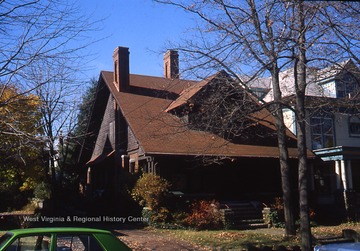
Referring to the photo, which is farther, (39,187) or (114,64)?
(39,187)

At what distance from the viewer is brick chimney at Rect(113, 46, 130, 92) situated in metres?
27.4

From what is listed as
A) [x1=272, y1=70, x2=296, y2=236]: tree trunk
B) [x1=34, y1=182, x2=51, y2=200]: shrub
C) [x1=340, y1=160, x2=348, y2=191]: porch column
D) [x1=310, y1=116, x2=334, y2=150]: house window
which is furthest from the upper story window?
[x1=34, y1=182, x2=51, y2=200]: shrub

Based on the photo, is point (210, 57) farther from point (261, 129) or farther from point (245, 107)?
point (261, 129)

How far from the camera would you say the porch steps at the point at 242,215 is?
20.9 m

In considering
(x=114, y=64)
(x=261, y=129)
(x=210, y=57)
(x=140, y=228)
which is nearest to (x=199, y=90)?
(x=210, y=57)

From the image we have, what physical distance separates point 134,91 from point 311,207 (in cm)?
1189

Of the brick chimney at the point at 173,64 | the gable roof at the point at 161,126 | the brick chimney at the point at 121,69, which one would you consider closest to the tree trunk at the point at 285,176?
the gable roof at the point at 161,126

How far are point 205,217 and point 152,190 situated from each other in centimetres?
260

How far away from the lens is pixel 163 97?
91.4 ft

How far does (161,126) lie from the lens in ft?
68.1

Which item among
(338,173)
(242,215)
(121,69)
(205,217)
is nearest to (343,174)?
(338,173)

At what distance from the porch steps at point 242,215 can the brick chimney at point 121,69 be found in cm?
931

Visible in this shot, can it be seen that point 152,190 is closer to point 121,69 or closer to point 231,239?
point 231,239

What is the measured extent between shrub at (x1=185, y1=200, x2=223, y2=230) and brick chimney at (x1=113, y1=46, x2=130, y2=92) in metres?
9.60
